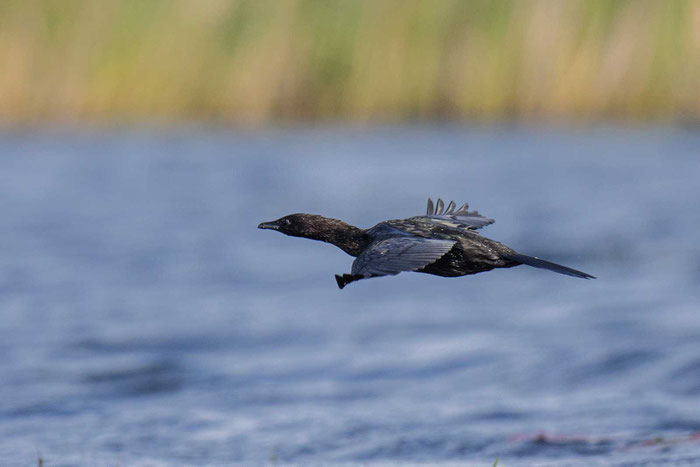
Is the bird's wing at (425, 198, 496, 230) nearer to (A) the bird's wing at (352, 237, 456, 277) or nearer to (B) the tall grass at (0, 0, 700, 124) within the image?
(A) the bird's wing at (352, 237, 456, 277)

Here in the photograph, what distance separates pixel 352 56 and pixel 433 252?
473 inches

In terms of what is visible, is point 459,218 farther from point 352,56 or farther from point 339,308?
point 352,56

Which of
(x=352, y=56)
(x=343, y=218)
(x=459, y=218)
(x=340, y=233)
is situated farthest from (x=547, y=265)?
(x=352, y=56)

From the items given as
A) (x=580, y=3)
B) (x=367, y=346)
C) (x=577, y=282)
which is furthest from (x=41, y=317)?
(x=580, y=3)

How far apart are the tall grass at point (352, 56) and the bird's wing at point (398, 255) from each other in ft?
36.8

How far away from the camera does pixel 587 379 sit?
22.2 ft

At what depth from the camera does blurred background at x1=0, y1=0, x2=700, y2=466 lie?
595 centimetres

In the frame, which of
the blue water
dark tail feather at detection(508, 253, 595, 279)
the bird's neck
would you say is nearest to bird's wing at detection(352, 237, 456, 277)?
dark tail feather at detection(508, 253, 595, 279)

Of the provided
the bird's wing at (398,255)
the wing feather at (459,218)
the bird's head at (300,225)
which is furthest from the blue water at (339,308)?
the bird's wing at (398,255)

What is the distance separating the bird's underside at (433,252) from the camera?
3162 mm

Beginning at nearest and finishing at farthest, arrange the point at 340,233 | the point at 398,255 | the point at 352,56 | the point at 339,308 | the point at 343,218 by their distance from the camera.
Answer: the point at 398,255 < the point at 340,233 < the point at 339,308 < the point at 343,218 < the point at 352,56

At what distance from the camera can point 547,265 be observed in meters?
3.32

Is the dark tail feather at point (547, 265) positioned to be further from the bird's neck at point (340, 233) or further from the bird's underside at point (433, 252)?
the bird's neck at point (340, 233)

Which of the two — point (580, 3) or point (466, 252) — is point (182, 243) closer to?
point (580, 3)
